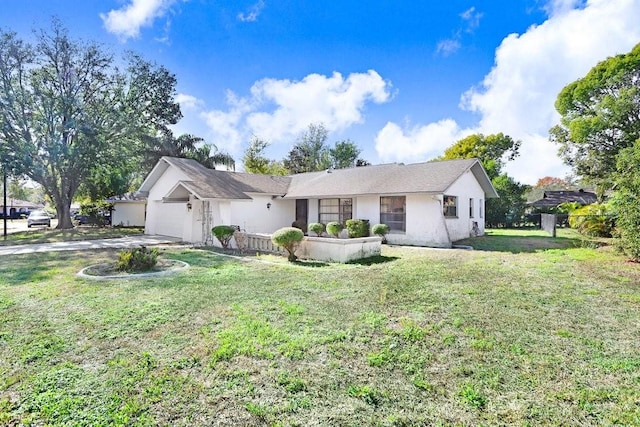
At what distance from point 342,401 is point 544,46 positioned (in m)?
17.1

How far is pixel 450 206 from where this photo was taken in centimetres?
1805

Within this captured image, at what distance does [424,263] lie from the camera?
11.0 meters

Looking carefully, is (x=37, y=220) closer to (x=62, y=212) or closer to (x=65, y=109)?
(x=62, y=212)

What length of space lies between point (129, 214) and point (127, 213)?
0.72 feet

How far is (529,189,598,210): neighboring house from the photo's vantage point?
36.5 metres

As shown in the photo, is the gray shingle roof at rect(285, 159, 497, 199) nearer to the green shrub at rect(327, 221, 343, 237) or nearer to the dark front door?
the dark front door

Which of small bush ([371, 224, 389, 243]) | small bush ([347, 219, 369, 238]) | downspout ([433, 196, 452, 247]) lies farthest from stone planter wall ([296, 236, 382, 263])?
downspout ([433, 196, 452, 247])

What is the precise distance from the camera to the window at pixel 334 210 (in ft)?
65.7

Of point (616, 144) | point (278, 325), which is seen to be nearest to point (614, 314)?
point (278, 325)

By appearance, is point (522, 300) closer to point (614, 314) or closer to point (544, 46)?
point (614, 314)

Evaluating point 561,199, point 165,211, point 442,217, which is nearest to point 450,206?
point 442,217

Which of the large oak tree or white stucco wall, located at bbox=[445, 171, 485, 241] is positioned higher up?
the large oak tree

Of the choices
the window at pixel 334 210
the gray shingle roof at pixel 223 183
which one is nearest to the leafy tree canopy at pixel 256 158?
the gray shingle roof at pixel 223 183

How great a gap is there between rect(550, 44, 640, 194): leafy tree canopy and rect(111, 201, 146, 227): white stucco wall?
113ft
